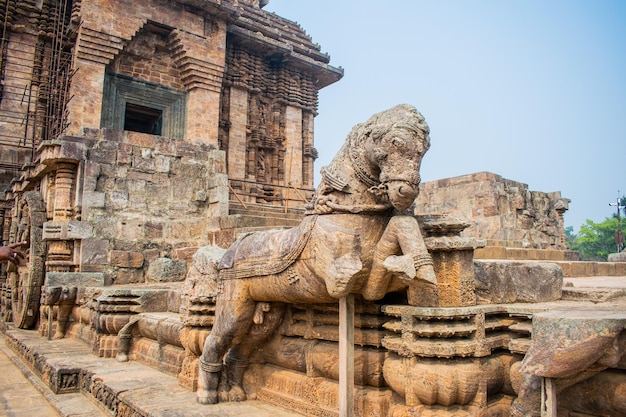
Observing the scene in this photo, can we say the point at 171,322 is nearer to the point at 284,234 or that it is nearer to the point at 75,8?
the point at 284,234

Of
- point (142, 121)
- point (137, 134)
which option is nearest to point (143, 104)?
point (142, 121)

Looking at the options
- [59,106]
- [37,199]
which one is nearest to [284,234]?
[37,199]

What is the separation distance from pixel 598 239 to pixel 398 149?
52.8 meters

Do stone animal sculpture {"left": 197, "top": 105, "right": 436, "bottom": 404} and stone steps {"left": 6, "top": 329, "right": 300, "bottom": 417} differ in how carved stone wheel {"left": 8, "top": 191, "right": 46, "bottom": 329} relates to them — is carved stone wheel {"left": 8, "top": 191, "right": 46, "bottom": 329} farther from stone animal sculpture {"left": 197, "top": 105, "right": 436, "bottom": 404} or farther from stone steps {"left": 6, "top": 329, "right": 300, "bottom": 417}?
stone animal sculpture {"left": 197, "top": 105, "right": 436, "bottom": 404}

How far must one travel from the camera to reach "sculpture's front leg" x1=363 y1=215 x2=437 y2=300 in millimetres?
2574

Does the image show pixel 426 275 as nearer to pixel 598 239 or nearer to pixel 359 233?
pixel 359 233

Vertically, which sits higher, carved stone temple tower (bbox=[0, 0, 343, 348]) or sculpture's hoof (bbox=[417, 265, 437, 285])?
carved stone temple tower (bbox=[0, 0, 343, 348])

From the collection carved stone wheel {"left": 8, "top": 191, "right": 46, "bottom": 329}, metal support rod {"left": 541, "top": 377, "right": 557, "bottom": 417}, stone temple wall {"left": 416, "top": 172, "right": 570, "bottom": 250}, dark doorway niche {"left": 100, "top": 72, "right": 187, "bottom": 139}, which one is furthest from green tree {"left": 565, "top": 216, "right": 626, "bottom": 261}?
metal support rod {"left": 541, "top": 377, "right": 557, "bottom": 417}

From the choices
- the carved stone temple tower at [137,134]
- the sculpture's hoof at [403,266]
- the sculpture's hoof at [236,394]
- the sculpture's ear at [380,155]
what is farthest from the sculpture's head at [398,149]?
the carved stone temple tower at [137,134]

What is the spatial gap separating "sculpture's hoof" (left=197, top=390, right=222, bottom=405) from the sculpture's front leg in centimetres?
156

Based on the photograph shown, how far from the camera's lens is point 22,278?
9203mm

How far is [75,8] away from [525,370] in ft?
51.5

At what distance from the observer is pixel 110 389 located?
13.8 feet

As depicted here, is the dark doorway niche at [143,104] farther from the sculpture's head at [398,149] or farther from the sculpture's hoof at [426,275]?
the sculpture's hoof at [426,275]
